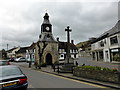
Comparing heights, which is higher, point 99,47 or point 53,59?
point 99,47

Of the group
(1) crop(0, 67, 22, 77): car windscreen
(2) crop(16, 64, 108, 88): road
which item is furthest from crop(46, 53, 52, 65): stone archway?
(1) crop(0, 67, 22, 77): car windscreen

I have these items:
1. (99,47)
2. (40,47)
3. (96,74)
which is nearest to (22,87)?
(96,74)

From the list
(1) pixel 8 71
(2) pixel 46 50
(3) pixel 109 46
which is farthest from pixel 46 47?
(1) pixel 8 71

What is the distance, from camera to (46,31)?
2853 cm

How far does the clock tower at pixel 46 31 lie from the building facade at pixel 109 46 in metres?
→ 13.2

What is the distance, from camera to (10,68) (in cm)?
704

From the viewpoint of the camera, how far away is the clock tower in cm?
2816

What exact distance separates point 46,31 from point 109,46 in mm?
15132

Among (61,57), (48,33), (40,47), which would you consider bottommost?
(61,57)

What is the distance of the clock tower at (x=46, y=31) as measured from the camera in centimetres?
2816

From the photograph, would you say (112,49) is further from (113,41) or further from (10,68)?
(10,68)

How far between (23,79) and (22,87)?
0.39m

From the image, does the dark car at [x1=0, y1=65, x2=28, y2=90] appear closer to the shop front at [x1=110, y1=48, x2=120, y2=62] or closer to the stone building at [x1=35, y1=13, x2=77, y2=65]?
the shop front at [x1=110, y1=48, x2=120, y2=62]

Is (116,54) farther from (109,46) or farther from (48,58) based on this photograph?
(48,58)
